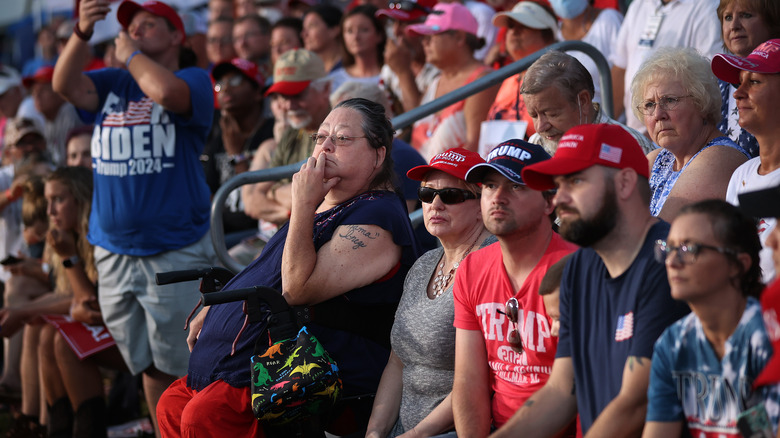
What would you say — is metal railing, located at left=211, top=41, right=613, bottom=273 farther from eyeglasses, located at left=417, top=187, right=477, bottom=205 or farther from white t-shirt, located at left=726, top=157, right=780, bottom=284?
white t-shirt, located at left=726, top=157, right=780, bottom=284

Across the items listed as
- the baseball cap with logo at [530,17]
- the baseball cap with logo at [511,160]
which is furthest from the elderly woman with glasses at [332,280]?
the baseball cap with logo at [530,17]

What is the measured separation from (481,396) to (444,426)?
10.0 inches

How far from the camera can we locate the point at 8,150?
326 inches

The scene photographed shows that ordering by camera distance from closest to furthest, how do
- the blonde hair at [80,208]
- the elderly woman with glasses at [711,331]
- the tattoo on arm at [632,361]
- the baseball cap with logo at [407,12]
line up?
the elderly woman with glasses at [711,331]
the tattoo on arm at [632,361]
the blonde hair at [80,208]
the baseball cap with logo at [407,12]

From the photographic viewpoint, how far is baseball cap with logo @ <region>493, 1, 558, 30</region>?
17.4 ft

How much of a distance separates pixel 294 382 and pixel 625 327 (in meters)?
1.20

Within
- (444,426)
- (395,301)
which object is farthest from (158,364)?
(444,426)

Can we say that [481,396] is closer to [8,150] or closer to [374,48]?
[374,48]

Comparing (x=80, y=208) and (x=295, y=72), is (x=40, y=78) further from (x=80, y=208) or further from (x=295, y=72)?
(x=295, y=72)

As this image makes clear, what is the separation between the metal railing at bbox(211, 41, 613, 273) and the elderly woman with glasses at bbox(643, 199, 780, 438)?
7.36 ft

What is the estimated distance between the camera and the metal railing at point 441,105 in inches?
177

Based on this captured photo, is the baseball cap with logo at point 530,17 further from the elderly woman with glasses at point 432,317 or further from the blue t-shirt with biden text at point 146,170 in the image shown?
the elderly woman with glasses at point 432,317

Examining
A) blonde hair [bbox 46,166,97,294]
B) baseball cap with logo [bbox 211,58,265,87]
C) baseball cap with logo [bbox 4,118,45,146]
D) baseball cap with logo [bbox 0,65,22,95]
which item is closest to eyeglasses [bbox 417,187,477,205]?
blonde hair [bbox 46,166,97,294]

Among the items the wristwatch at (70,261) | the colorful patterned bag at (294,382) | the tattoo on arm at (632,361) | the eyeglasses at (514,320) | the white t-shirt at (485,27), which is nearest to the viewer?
the tattoo on arm at (632,361)
